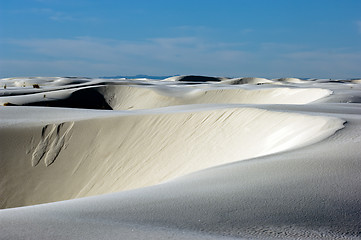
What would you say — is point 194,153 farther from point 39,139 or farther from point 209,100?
point 209,100

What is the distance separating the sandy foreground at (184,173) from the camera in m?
2.84

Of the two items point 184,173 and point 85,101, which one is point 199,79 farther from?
point 184,173

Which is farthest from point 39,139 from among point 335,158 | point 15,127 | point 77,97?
point 77,97

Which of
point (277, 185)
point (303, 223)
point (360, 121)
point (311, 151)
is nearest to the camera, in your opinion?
point (303, 223)

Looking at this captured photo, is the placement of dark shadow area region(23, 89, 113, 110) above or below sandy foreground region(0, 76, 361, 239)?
below

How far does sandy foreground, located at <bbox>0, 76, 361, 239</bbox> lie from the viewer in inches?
112

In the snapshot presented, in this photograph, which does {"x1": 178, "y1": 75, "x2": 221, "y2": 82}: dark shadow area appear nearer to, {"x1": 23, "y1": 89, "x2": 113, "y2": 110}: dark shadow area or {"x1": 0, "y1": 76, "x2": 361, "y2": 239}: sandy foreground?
{"x1": 23, "y1": 89, "x2": 113, "y2": 110}: dark shadow area

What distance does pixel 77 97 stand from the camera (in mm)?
30406

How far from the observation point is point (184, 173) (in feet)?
28.3

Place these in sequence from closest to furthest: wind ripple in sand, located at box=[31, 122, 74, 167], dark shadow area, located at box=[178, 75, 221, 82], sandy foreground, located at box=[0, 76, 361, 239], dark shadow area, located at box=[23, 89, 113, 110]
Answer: sandy foreground, located at box=[0, 76, 361, 239] < wind ripple in sand, located at box=[31, 122, 74, 167] < dark shadow area, located at box=[23, 89, 113, 110] < dark shadow area, located at box=[178, 75, 221, 82]

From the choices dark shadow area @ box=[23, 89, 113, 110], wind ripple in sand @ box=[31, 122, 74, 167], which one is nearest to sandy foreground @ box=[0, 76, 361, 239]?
wind ripple in sand @ box=[31, 122, 74, 167]

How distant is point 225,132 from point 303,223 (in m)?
7.01

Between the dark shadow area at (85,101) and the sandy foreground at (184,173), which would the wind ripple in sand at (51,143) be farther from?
the dark shadow area at (85,101)

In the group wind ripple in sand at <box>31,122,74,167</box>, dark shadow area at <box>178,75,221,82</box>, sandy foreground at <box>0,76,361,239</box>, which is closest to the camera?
sandy foreground at <box>0,76,361,239</box>
